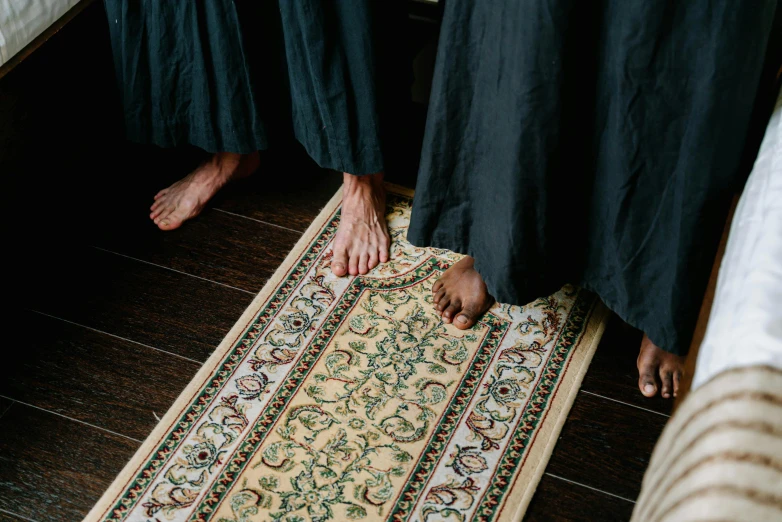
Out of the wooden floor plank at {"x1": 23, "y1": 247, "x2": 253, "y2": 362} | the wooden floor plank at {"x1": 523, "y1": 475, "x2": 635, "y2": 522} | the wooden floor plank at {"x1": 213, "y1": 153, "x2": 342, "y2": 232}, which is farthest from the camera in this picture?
the wooden floor plank at {"x1": 213, "y1": 153, "x2": 342, "y2": 232}

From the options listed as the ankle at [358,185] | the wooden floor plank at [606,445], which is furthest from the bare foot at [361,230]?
the wooden floor plank at [606,445]

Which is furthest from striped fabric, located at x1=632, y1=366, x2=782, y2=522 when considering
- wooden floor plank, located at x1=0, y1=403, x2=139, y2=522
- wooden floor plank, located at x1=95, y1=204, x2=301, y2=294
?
wooden floor plank, located at x1=95, y1=204, x2=301, y2=294

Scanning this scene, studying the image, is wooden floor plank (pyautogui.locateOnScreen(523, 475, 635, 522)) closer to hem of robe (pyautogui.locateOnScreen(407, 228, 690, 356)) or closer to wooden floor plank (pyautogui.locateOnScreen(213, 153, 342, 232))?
hem of robe (pyautogui.locateOnScreen(407, 228, 690, 356))

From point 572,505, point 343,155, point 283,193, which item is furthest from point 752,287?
point 283,193

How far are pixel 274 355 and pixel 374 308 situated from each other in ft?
0.69

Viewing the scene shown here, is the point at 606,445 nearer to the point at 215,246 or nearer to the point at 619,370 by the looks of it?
the point at 619,370

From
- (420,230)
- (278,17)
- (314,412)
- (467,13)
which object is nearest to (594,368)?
(420,230)

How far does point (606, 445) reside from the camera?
1.23 metres

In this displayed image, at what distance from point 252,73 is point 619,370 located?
0.87 meters

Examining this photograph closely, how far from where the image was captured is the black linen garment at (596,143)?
0.97m

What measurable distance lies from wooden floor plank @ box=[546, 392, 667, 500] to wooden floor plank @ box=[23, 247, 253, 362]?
2.11 feet

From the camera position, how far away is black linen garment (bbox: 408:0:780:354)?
971mm

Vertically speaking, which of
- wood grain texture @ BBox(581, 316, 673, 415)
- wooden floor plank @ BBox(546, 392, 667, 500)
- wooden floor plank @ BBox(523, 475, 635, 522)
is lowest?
wooden floor plank @ BBox(523, 475, 635, 522)

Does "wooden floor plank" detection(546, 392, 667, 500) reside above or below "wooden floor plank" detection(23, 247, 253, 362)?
below
